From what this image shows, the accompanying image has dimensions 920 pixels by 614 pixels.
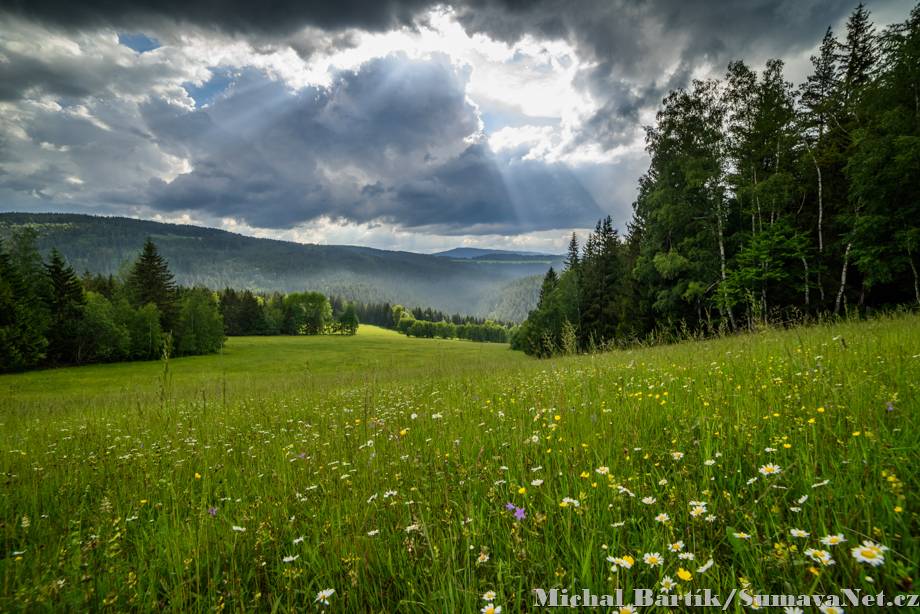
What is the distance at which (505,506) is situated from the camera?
7.73 feet

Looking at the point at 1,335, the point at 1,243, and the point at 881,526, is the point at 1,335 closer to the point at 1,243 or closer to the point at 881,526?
the point at 1,243

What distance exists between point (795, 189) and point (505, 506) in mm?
27671

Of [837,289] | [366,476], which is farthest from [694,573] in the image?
[837,289]

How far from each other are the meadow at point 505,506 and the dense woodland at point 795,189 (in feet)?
44.8

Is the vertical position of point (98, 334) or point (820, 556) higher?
point (820, 556)

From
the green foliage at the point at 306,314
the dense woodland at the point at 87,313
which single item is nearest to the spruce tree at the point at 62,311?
the dense woodland at the point at 87,313

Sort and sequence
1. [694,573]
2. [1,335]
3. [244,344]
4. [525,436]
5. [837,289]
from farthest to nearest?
[244,344] < [1,335] < [837,289] < [525,436] < [694,573]

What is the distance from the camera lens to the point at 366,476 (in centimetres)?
290

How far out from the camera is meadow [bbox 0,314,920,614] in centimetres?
157

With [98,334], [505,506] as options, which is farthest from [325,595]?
[98,334]

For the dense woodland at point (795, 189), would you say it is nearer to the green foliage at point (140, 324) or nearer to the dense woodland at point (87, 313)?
the dense woodland at point (87, 313)

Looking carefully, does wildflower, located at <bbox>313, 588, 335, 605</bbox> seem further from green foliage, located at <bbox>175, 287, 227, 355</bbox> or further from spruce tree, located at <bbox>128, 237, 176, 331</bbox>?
spruce tree, located at <bbox>128, 237, 176, 331</bbox>

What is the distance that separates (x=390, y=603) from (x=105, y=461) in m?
4.43

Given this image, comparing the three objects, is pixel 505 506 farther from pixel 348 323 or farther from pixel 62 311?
pixel 348 323
